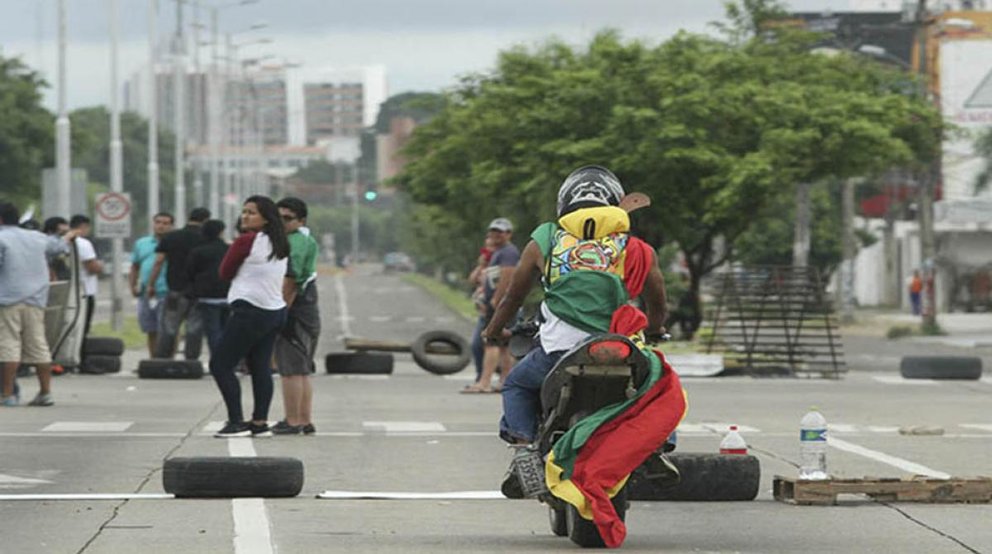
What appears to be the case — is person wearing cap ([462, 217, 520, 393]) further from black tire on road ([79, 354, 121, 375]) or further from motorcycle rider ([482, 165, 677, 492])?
motorcycle rider ([482, 165, 677, 492])

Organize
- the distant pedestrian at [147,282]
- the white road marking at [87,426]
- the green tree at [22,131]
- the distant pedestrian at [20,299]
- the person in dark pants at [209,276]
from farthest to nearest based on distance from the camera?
the green tree at [22,131] < the distant pedestrian at [147,282] < the person in dark pants at [209,276] < the distant pedestrian at [20,299] < the white road marking at [87,426]

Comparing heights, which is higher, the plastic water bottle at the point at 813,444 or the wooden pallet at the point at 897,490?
the plastic water bottle at the point at 813,444

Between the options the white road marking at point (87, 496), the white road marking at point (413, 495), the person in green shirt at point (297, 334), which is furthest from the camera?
the person in green shirt at point (297, 334)

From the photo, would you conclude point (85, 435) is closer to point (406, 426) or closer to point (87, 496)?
point (406, 426)

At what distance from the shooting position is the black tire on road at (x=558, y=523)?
10633mm

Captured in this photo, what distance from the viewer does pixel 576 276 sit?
34.2 feet

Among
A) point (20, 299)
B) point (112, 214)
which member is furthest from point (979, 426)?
point (112, 214)

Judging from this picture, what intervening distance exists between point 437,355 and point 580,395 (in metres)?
18.9

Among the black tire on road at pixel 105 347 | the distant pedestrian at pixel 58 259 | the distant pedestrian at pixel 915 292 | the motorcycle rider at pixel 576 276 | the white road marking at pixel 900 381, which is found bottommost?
the distant pedestrian at pixel 915 292

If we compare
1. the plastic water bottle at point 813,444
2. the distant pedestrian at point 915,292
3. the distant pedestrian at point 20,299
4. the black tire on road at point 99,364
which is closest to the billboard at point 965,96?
the distant pedestrian at point 915,292

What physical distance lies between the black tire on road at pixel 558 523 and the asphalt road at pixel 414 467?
11 centimetres

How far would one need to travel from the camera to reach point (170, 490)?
12273 mm

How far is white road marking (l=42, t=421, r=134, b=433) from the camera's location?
58.6 ft

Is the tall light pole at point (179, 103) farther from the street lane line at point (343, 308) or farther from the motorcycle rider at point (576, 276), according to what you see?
the motorcycle rider at point (576, 276)
